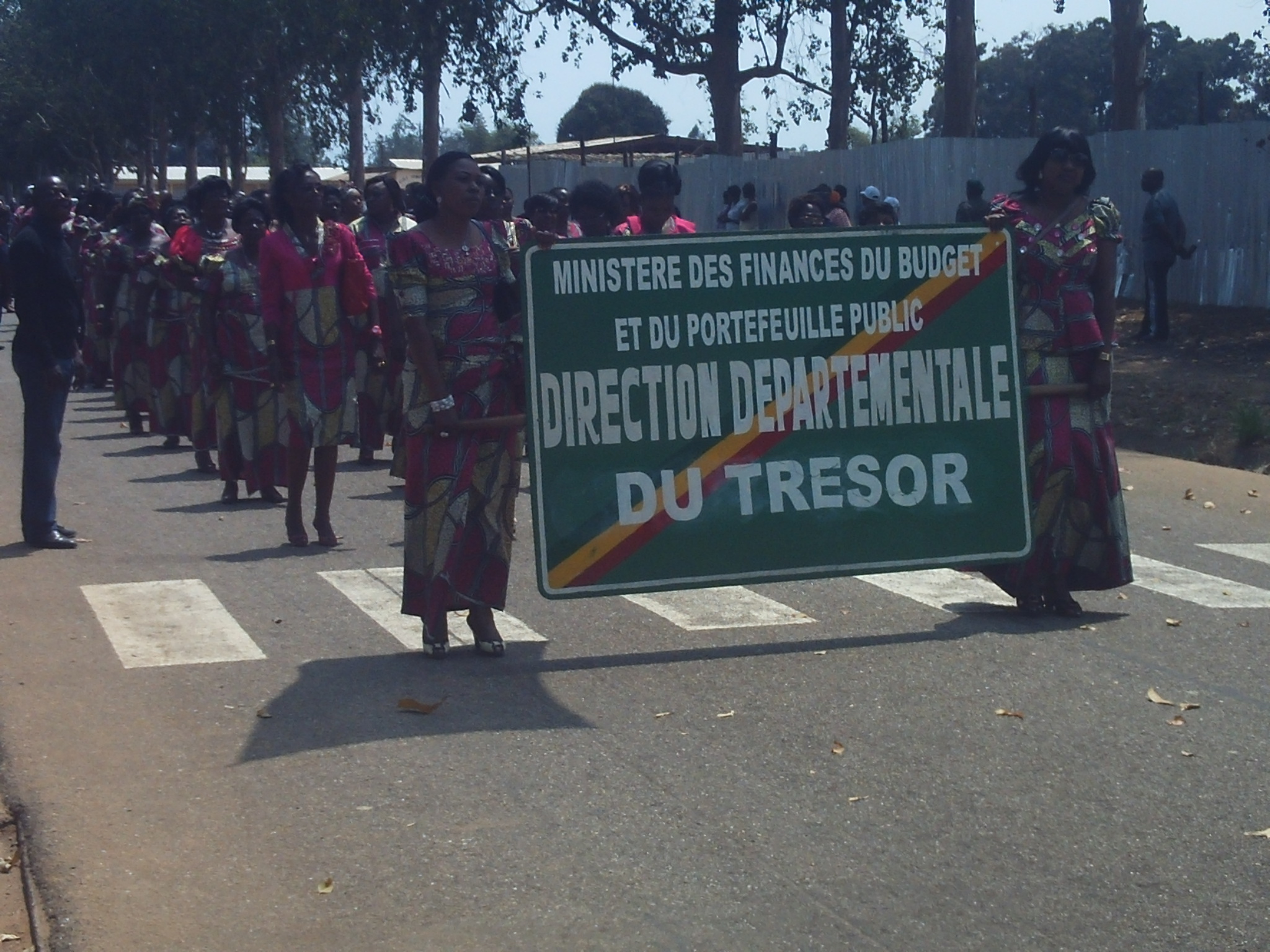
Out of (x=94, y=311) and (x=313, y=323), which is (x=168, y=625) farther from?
(x=94, y=311)

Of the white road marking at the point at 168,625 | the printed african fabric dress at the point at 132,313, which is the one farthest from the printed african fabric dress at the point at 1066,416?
the printed african fabric dress at the point at 132,313

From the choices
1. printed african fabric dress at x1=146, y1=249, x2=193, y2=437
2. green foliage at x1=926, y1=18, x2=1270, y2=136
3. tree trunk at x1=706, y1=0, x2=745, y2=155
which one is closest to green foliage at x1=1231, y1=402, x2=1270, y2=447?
printed african fabric dress at x1=146, y1=249, x2=193, y2=437

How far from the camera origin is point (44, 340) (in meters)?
10.0

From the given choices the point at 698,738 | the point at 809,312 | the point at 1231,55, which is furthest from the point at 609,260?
the point at 1231,55

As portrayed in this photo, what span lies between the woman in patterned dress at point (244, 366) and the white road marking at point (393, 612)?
2.61 metres

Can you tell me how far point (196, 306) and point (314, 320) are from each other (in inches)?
174

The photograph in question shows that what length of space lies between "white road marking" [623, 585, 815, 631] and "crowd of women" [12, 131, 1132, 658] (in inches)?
38.4

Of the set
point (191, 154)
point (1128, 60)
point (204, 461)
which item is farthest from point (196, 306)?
point (191, 154)

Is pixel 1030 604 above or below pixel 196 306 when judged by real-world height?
below

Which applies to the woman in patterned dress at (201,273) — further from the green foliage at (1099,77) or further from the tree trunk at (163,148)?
the green foliage at (1099,77)

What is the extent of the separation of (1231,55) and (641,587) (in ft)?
305

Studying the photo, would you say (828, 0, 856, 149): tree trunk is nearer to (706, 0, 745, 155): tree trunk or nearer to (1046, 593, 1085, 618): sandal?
(706, 0, 745, 155): tree trunk

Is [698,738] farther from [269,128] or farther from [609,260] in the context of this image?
[269,128]

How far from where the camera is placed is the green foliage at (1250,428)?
14.7 metres
